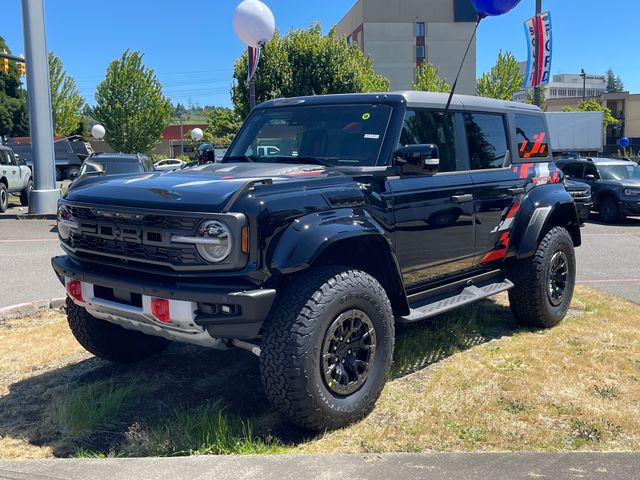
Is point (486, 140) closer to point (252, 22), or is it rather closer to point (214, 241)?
point (214, 241)

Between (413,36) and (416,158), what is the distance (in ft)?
197

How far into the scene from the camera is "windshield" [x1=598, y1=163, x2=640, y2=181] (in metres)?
16.5

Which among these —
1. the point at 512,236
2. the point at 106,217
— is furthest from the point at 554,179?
the point at 106,217

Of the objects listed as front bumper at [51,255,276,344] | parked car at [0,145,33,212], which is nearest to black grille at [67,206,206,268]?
front bumper at [51,255,276,344]

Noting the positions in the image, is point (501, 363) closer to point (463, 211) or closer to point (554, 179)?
point (463, 211)

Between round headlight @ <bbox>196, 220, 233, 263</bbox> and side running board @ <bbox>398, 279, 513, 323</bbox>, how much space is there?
1.48 m

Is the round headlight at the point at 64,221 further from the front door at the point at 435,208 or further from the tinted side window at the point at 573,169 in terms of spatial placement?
the tinted side window at the point at 573,169

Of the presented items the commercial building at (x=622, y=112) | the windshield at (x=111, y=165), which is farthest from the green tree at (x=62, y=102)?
the commercial building at (x=622, y=112)

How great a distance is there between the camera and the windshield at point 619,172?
54.3ft

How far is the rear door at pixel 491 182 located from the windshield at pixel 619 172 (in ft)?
41.5

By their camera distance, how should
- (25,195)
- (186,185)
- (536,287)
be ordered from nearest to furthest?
1. (186,185)
2. (536,287)
3. (25,195)

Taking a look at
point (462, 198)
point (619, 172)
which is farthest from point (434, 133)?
point (619, 172)

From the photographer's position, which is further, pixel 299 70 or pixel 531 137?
pixel 299 70

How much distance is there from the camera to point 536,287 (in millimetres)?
5434
